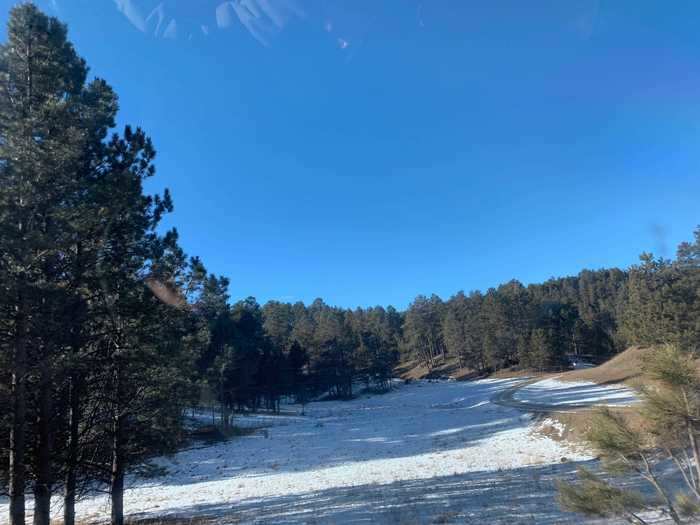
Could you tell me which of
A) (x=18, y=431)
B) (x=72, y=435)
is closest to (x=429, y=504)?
(x=72, y=435)

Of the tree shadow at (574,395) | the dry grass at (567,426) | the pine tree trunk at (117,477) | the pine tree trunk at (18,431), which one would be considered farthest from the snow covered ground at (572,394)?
the pine tree trunk at (18,431)

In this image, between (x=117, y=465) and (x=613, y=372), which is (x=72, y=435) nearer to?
(x=117, y=465)

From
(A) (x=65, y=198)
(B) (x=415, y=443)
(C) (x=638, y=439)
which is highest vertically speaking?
(A) (x=65, y=198)

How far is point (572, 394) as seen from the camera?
121 ft

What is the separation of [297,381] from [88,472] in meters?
57.4

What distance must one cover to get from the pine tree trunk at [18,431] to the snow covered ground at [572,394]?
30070mm

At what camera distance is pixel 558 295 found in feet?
403

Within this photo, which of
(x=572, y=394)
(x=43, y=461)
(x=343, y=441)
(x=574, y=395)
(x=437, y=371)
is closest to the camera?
→ (x=43, y=461)

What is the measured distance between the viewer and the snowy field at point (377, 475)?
476 inches

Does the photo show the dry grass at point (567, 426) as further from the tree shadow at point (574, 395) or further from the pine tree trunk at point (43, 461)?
the pine tree trunk at point (43, 461)

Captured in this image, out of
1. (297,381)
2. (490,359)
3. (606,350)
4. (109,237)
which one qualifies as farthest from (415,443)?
(606,350)

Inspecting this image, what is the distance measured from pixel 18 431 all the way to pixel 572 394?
40.2 metres

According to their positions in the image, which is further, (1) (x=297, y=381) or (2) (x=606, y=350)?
(2) (x=606, y=350)

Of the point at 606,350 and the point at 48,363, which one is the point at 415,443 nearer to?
the point at 48,363
